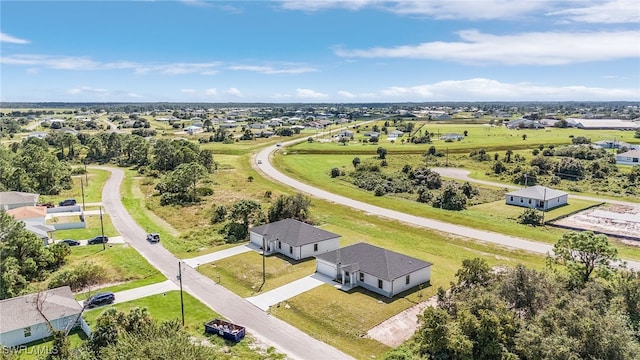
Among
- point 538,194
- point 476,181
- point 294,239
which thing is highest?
point 538,194

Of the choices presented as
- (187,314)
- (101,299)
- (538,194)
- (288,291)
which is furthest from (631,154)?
(101,299)

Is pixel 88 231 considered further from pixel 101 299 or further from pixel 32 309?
pixel 32 309

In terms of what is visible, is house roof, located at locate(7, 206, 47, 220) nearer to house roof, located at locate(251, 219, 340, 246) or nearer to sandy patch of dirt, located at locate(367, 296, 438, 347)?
house roof, located at locate(251, 219, 340, 246)

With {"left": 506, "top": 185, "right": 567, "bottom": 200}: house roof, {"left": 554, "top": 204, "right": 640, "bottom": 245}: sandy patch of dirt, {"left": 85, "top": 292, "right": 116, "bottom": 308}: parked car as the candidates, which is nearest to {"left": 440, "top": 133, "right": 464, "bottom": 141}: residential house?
{"left": 506, "top": 185, "right": 567, "bottom": 200}: house roof

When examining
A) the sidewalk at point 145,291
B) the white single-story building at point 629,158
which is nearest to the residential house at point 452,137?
the white single-story building at point 629,158

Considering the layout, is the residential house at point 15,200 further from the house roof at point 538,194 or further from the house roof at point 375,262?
the house roof at point 538,194
